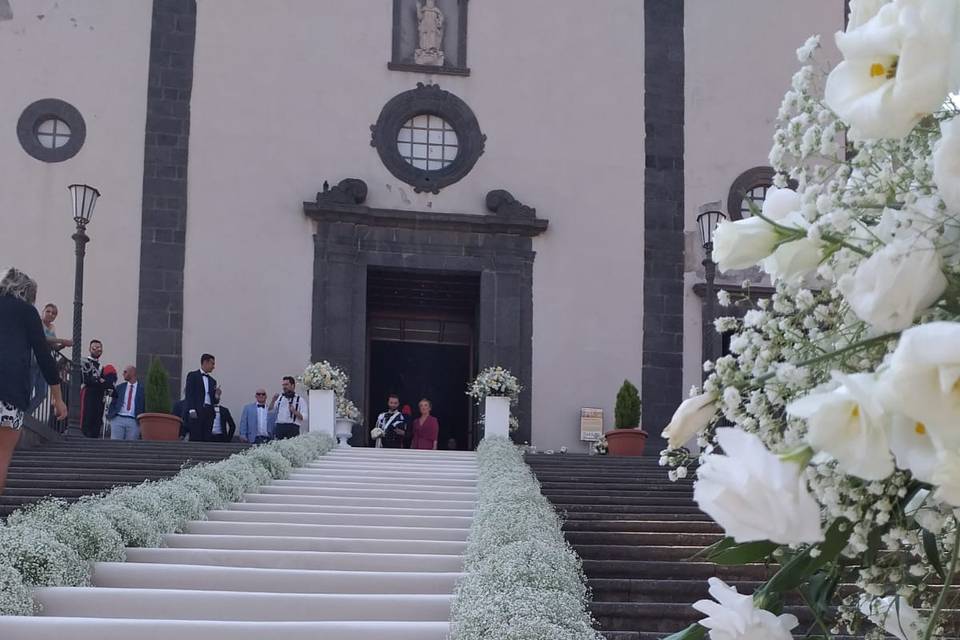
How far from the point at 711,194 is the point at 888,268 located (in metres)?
17.6

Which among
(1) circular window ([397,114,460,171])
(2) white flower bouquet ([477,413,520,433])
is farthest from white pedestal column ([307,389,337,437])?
(1) circular window ([397,114,460,171])

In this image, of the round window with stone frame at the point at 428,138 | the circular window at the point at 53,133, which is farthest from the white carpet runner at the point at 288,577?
the circular window at the point at 53,133

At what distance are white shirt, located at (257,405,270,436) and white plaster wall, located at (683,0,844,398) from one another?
582 centimetres

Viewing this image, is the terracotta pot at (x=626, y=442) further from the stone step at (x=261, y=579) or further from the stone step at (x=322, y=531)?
the stone step at (x=261, y=579)

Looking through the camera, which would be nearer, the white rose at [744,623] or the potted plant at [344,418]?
the white rose at [744,623]

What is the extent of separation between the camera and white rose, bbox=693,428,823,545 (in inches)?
46.5

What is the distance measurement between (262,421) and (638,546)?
878 centimetres

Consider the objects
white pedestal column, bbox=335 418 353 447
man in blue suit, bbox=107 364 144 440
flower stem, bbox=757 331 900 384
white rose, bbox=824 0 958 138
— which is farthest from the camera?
white pedestal column, bbox=335 418 353 447

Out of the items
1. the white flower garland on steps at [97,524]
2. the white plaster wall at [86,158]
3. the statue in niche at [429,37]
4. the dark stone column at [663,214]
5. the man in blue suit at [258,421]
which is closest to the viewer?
the white flower garland on steps at [97,524]

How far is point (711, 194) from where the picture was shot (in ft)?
60.8

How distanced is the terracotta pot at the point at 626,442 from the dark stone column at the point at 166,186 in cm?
542

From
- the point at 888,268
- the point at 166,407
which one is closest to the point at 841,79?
the point at 888,268

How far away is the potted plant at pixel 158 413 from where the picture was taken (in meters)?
14.9

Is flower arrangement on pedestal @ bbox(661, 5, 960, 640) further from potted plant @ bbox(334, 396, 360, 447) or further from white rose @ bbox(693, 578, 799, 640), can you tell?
potted plant @ bbox(334, 396, 360, 447)
